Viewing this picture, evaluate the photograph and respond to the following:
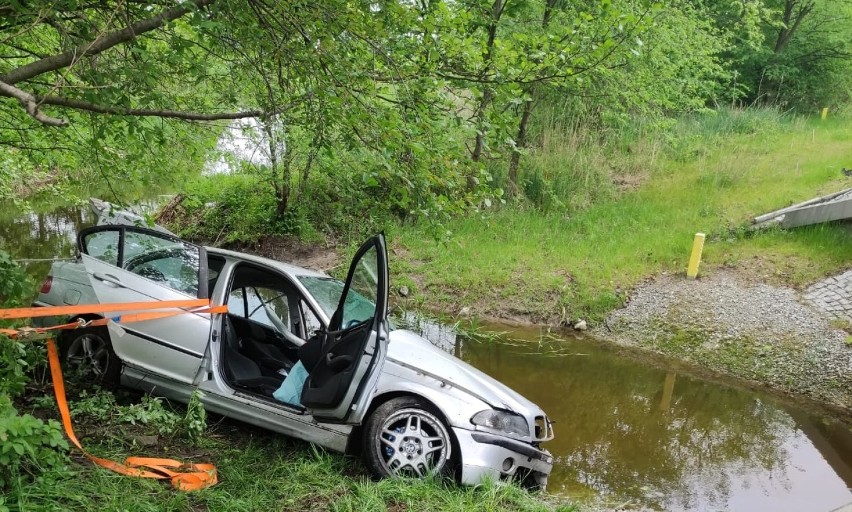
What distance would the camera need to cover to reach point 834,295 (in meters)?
9.05

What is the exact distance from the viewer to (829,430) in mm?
6539

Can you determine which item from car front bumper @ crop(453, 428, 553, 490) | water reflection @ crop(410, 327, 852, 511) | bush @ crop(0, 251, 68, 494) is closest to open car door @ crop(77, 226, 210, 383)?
bush @ crop(0, 251, 68, 494)

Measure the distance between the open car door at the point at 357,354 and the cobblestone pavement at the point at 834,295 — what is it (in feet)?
25.8

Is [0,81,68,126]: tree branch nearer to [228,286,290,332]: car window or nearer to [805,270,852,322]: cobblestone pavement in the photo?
[228,286,290,332]: car window

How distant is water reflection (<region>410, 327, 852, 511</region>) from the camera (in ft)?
16.9

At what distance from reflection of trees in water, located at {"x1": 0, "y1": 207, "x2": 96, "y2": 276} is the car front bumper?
29.8 ft

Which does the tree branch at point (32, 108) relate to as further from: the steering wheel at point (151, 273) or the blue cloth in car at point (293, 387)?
the steering wheel at point (151, 273)

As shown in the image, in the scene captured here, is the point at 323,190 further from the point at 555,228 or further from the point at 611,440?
the point at 611,440

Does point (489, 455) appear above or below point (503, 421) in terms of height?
below

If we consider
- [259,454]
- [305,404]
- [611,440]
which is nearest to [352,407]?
[305,404]

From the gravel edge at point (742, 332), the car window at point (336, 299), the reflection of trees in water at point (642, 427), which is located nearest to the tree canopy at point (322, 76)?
the car window at point (336, 299)

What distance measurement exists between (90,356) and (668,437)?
5.67 metres

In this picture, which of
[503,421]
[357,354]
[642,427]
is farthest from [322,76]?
[642,427]

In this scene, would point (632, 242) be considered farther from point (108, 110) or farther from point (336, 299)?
point (108, 110)
